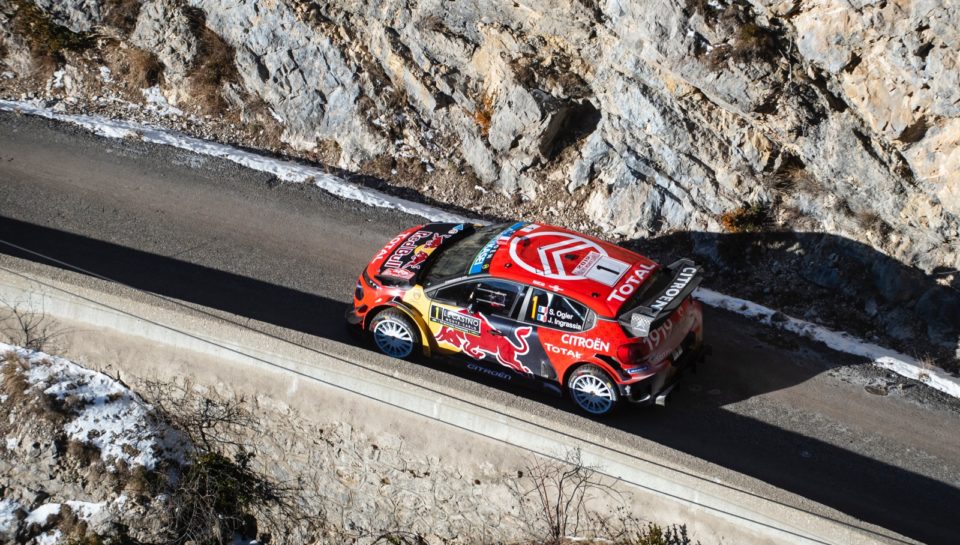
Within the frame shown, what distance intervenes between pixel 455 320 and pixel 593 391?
1797mm

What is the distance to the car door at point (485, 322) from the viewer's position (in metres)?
9.34

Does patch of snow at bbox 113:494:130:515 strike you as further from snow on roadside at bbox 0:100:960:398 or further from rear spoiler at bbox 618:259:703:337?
rear spoiler at bbox 618:259:703:337

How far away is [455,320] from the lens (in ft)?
31.3

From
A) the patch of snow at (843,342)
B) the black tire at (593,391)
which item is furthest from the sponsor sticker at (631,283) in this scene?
the patch of snow at (843,342)

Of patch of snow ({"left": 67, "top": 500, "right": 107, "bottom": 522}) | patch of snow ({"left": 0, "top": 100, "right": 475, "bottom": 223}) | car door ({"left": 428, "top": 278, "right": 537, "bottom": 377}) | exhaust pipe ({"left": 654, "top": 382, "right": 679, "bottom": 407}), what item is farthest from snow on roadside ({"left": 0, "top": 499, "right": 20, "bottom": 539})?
exhaust pipe ({"left": 654, "top": 382, "right": 679, "bottom": 407})

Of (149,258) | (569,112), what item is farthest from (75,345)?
(569,112)

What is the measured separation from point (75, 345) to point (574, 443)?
6.74m

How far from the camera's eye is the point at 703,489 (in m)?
8.06

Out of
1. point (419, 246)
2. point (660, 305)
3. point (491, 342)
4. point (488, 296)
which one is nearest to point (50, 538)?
point (419, 246)

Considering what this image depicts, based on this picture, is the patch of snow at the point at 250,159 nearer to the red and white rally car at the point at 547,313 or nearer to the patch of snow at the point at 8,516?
A: the red and white rally car at the point at 547,313

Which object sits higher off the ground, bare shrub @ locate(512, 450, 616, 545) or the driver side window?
the driver side window

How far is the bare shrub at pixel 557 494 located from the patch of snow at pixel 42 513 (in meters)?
6.09

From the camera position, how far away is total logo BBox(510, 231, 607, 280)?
9.37m

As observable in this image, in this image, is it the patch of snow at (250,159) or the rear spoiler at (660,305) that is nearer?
the rear spoiler at (660,305)
